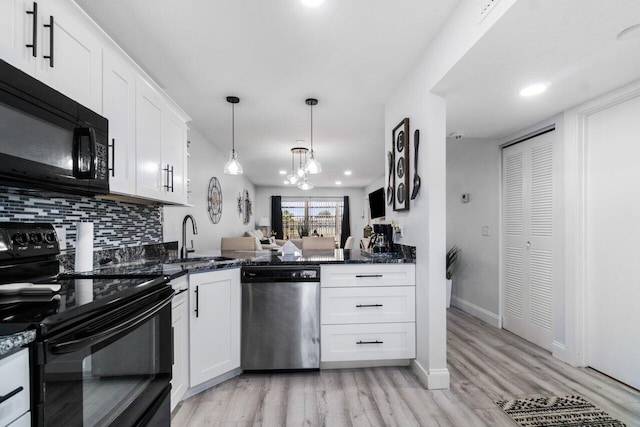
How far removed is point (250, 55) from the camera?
228cm

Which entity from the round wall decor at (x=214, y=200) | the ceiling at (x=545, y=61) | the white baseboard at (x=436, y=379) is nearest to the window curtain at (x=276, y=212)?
the round wall decor at (x=214, y=200)

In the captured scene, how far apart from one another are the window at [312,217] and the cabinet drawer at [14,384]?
33.5ft

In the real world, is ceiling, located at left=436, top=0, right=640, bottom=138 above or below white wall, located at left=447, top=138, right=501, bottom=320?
above

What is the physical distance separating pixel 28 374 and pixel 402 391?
2.07 m

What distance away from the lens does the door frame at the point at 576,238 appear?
8.30 ft

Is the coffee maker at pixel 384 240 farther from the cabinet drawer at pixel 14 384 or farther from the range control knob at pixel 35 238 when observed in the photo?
the cabinet drawer at pixel 14 384

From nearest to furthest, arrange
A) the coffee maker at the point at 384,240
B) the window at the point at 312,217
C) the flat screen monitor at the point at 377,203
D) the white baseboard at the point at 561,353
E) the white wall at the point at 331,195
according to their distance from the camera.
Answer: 1. the white baseboard at the point at 561,353
2. the coffee maker at the point at 384,240
3. the flat screen monitor at the point at 377,203
4. the white wall at the point at 331,195
5. the window at the point at 312,217

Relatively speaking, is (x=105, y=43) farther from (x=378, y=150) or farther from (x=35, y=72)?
(x=378, y=150)

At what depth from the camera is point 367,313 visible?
241 cm

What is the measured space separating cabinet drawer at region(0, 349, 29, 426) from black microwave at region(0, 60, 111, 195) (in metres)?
0.63

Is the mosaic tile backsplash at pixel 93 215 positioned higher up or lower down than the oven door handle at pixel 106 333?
higher up

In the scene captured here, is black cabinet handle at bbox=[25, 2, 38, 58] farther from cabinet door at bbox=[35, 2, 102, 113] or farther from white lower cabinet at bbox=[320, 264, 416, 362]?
white lower cabinet at bbox=[320, 264, 416, 362]

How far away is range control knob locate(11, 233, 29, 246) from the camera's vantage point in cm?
131

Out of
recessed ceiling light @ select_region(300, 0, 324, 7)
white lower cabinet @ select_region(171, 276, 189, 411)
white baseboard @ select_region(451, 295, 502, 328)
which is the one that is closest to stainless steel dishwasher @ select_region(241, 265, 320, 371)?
white lower cabinet @ select_region(171, 276, 189, 411)
